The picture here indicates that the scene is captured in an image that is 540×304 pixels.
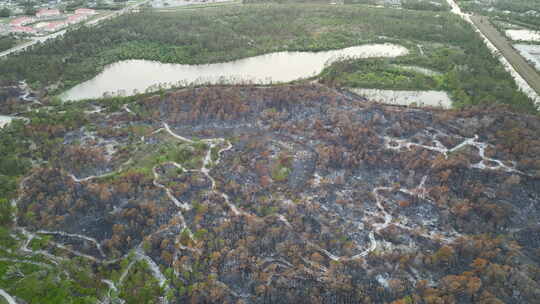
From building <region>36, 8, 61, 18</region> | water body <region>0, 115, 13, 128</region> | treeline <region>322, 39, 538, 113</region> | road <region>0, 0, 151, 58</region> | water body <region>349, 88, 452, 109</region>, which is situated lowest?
water body <region>349, 88, 452, 109</region>

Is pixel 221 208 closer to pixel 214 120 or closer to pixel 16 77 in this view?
pixel 214 120

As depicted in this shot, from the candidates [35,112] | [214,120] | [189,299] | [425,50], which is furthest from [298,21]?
[189,299]

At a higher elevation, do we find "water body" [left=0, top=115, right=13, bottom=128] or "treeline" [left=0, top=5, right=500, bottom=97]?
"treeline" [left=0, top=5, right=500, bottom=97]

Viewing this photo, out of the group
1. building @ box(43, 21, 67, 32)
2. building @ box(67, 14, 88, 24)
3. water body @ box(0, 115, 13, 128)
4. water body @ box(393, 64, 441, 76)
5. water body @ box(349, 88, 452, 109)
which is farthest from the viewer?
building @ box(67, 14, 88, 24)

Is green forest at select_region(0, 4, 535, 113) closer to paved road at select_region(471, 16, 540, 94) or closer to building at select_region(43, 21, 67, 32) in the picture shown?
paved road at select_region(471, 16, 540, 94)

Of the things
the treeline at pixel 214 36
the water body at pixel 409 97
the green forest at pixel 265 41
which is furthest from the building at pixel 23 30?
the water body at pixel 409 97

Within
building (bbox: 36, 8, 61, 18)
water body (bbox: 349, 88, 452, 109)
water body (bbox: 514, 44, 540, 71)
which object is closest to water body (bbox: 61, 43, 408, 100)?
water body (bbox: 349, 88, 452, 109)

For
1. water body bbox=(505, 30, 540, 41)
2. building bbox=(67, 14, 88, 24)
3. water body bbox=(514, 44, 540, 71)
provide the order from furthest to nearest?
building bbox=(67, 14, 88, 24)
water body bbox=(505, 30, 540, 41)
water body bbox=(514, 44, 540, 71)
